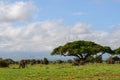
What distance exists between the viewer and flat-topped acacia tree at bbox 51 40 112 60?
3434 inches

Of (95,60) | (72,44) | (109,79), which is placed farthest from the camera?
(72,44)

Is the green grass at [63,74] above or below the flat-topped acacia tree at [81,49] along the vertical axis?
below

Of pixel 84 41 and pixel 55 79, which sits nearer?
pixel 55 79

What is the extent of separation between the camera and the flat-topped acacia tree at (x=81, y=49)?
87.2m

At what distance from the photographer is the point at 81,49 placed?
8731cm

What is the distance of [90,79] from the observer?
98.1 ft

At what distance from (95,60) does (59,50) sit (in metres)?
10.8

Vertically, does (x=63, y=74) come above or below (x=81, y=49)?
below

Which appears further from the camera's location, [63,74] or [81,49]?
[81,49]

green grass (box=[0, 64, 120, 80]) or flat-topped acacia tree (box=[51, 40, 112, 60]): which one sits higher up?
flat-topped acacia tree (box=[51, 40, 112, 60])

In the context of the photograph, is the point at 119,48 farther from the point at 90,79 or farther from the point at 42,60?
the point at 90,79

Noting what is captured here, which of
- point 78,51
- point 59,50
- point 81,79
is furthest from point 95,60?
point 81,79

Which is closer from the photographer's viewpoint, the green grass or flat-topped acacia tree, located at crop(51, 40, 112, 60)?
the green grass

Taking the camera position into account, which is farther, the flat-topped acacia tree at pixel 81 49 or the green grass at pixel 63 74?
the flat-topped acacia tree at pixel 81 49
